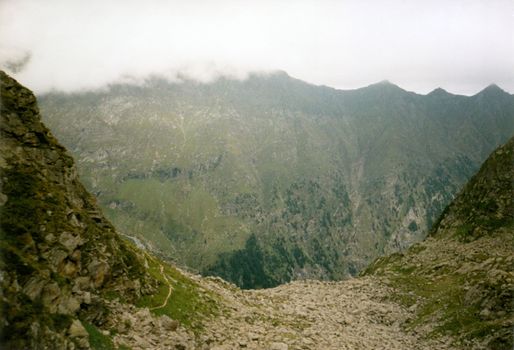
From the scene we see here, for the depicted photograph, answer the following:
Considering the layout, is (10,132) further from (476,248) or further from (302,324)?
(476,248)

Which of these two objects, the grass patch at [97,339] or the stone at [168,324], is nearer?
the grass patch at [97,339]

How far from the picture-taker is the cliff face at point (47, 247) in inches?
819

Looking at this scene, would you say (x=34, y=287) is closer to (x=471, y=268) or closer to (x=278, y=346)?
(x=278, y=346)

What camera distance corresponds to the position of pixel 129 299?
32.9 m

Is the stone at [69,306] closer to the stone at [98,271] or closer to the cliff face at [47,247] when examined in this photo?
the cliff face at [47,247]

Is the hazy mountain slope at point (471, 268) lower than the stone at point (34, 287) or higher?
lower

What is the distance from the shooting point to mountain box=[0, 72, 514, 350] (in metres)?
22.9

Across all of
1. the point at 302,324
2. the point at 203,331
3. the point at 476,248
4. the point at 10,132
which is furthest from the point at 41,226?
the point at 476,248

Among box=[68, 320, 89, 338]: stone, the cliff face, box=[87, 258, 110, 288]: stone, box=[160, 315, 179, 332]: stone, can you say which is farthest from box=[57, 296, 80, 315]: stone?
box=[160, 315, 179, 332]: stone

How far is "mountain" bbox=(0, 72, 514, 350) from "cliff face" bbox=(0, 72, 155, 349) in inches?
3.2

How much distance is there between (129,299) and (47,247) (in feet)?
27.3

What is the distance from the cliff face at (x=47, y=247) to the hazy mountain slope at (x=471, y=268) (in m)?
34.1

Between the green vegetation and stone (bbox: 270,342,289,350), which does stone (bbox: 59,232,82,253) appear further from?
stone (bbox: 270,342,289,350)

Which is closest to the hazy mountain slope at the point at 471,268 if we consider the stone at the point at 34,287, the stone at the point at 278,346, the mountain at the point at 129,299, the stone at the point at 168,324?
the mountain at the point at 129,299
